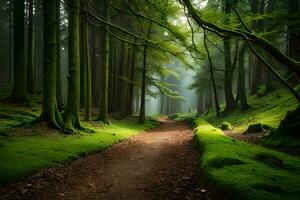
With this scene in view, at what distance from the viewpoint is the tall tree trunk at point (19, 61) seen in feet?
65.9

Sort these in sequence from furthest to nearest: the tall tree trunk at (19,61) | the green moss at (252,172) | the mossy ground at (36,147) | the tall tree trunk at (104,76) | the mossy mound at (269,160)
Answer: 1. the tall tree trunk at (19,61)
2. the tall tree trunk at (104,76)
3. the mossy mound at (269,160)
4. the mossy ground at (36,147)
5. the green moss at (252,172)

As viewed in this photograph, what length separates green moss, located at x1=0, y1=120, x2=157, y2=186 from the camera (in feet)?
26.0

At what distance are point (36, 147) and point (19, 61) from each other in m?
11.9

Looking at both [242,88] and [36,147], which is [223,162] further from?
[242,88]

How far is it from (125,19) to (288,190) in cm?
2355

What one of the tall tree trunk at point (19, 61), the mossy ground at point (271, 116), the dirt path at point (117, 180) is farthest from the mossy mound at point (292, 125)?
the tall tree trunk at point (19, 61)

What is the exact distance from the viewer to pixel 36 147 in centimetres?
1018

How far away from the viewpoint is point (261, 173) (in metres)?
7.49

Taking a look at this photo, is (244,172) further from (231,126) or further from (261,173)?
(231,126)

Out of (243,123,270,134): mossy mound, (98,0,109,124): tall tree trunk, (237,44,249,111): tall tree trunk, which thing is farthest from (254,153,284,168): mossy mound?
(237,44,249,111): tall tree trunk

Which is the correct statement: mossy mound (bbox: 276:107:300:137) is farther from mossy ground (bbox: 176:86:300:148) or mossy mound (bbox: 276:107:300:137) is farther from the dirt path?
the dirt path

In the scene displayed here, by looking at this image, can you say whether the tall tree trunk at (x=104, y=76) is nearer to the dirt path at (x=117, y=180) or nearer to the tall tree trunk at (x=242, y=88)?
the dirt path at (x=117, y=180)

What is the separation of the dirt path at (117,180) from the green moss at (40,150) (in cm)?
32

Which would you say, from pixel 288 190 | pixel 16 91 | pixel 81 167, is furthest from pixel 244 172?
pixel 16 91
